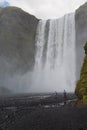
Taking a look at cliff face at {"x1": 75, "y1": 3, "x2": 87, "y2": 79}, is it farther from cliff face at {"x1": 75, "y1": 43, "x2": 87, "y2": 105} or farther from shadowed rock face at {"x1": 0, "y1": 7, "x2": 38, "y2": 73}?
cliff face at {"x1": 75, "y1": 43, "x2": 87, "y2": 105}

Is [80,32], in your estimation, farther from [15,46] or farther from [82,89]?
[82,89]

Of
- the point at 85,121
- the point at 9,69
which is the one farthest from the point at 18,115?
the point at 9,69

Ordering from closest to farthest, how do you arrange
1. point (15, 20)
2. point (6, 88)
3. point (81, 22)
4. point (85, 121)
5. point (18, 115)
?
point (85, 121)
point (18, 115)
point (6, 88)
point (81, 22)
point (15, 20)

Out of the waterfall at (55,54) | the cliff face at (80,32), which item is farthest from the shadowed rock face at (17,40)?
the cliff face at (80,32)

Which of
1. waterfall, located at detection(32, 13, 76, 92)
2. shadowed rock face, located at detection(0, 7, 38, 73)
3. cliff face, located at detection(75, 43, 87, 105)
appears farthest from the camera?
shadowed rock face, located at detection(0, 7, 38, 73)

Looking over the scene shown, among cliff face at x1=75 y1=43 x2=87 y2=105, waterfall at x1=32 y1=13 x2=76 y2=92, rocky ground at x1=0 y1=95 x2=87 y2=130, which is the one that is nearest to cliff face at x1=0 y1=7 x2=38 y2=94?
waterfall at x1=32 y1=13 x2=76 y2=92

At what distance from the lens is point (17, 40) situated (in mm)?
128375

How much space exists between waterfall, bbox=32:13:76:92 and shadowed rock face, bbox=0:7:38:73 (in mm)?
3369

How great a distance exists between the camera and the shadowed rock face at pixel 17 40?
124250mm

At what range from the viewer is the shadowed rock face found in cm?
12425

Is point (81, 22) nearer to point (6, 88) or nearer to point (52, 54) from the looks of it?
point (52, 54)

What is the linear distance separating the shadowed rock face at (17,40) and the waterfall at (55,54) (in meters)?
3.37

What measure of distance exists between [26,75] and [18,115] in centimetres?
7876

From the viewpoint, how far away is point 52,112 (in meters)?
46.2
